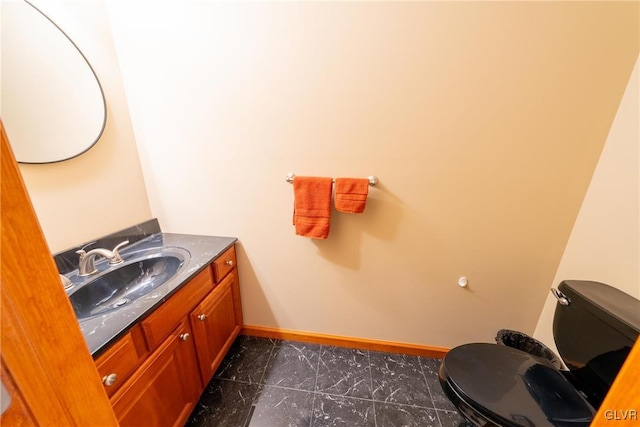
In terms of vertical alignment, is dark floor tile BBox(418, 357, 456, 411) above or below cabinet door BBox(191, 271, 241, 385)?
below

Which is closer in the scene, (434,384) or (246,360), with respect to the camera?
(434,384)

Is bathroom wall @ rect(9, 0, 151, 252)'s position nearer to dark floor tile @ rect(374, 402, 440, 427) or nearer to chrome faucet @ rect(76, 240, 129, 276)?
chrome faucet @ rect(76, 240, 129, 276)

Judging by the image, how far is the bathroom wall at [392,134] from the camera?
1.06 m

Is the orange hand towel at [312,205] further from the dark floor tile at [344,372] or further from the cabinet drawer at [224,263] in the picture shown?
the dark floor tile at [344,372]

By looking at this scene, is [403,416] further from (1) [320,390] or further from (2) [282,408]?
(2) [282,408]

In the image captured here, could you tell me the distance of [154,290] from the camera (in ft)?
3.24

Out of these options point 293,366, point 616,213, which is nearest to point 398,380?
point 293,366

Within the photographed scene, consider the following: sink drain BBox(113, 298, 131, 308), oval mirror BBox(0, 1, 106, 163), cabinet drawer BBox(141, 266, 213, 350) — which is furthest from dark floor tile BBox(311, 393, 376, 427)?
oval mirror BBox(0, 1, 106, 163)

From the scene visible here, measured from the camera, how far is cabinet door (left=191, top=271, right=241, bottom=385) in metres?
1.21

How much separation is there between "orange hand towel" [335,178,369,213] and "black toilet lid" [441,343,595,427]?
81 centimetres

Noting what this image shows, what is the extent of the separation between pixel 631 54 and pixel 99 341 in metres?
2.26

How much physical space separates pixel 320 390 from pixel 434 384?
0.69 metres

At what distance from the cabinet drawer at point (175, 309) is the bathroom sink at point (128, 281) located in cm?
11

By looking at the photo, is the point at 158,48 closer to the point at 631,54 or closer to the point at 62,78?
the point at 62,78
